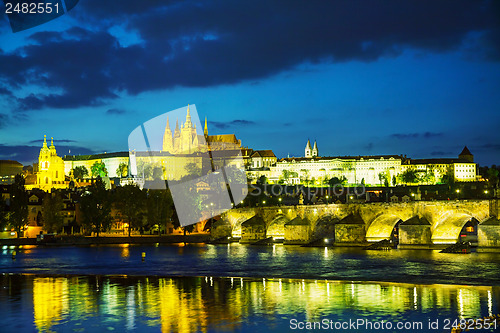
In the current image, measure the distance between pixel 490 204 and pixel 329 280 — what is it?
19610 mm

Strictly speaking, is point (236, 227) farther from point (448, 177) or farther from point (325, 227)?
point (448, 177)

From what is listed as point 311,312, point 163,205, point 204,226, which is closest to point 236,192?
point 204,226

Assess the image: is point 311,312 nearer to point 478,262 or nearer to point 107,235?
point 478,262

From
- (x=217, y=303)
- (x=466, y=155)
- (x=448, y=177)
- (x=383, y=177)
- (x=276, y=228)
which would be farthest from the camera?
(x=466, y=155)

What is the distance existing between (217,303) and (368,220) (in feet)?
108

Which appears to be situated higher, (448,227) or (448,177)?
(448,177)

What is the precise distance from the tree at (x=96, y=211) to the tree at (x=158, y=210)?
15.2 ft

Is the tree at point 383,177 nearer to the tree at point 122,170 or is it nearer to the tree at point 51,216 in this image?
the tree at point 122,170

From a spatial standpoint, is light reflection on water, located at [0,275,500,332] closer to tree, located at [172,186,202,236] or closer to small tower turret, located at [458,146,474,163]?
tree, located at [172,186,202,236]

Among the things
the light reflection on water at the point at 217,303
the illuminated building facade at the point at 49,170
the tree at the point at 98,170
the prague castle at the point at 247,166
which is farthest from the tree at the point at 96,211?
the tree at the point at 98,170

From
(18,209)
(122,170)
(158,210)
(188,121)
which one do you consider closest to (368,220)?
(158,210)

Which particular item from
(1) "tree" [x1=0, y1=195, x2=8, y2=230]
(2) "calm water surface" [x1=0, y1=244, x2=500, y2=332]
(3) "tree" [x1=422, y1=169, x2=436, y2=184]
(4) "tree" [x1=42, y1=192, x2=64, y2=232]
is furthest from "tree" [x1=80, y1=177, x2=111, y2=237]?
(3) "tree" [x1=422, y1=169, x2=436, y2=184]

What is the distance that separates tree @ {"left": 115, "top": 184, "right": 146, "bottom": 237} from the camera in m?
74.0

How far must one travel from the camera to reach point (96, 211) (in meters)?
73.9
